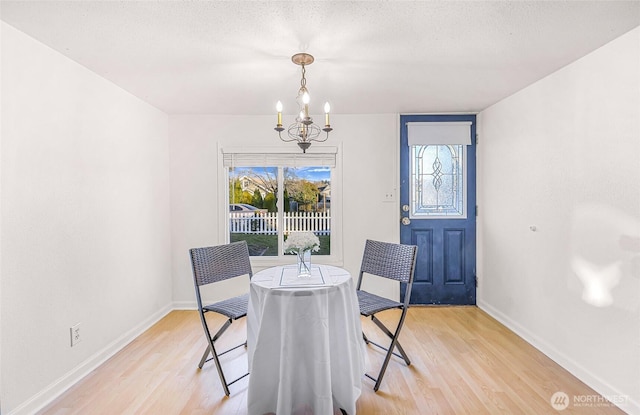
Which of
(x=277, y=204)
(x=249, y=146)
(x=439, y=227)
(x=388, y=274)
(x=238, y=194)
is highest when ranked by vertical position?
(x=249, y=146)

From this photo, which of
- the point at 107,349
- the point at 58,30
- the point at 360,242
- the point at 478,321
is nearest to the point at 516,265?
the point at 478,321

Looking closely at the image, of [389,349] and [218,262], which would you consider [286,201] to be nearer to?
[218,262]

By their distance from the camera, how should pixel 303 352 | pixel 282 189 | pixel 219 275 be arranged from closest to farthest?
pixel 303 352
pixel 219 275
pixel 282 189

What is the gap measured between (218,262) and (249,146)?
5.38 feet

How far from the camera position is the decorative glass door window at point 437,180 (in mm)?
3746

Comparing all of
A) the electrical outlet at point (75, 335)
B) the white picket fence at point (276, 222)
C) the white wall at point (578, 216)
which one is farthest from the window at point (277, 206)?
the white wall at point (578, 216)

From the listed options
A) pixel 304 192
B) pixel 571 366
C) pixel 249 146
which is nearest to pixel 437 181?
pixel 304 192

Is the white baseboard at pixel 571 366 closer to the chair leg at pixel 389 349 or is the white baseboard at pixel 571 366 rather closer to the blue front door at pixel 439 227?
the blue front door at pixel 439 227

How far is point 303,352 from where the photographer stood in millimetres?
1732

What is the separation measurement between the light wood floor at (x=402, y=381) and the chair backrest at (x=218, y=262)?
0.67 metres

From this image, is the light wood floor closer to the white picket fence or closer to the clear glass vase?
the clear glass vase

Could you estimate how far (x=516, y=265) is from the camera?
118 inches

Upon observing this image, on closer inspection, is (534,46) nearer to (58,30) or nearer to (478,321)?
(478,321)

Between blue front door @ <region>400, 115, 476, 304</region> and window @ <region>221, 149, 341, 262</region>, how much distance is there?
35.6 inches
